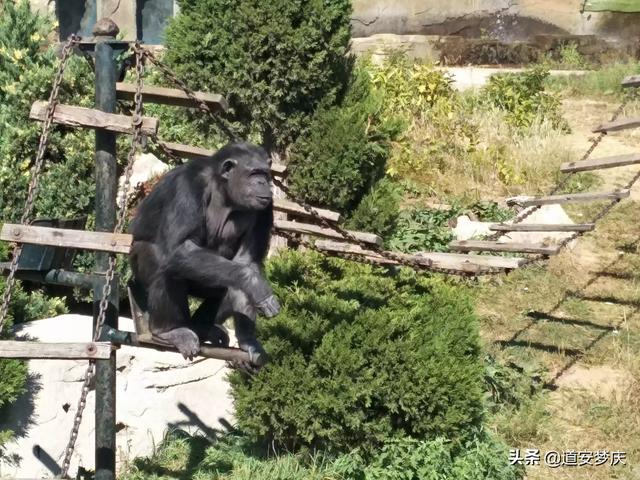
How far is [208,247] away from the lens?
5.86 metres

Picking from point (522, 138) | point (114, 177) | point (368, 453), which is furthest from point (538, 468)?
point (522, 138)

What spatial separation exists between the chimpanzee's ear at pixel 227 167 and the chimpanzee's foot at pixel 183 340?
0.99 m

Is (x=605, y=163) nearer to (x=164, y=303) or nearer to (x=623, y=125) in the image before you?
(x=623, y=125)

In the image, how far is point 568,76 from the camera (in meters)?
16.4

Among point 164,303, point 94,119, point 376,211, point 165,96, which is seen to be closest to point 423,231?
point 376,211

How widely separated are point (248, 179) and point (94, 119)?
1097mm

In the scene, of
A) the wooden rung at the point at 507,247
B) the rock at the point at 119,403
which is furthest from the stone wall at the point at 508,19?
→ the rock at the point at 119,403

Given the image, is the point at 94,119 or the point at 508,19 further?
the point at 508,19

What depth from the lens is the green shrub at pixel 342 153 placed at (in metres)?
8.59

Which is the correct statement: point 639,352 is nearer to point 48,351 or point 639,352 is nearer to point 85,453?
point 85,453

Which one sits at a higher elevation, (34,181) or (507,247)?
(34,181)

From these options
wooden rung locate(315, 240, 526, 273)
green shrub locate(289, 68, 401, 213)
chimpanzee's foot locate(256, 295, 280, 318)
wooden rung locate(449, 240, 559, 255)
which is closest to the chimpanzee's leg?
chimpanzee's foot locate(256, 295, 280, 318)

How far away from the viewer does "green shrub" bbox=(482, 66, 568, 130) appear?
45.0ft

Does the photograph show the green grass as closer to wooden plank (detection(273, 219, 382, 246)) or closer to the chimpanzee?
wooden plank (detection(273, 219, 382, 246))
